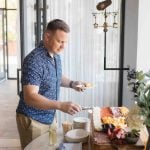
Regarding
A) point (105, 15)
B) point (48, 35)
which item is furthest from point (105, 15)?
point (48, 35)

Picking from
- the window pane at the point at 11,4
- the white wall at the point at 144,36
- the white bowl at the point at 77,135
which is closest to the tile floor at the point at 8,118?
the white bowl at the point at 77,135

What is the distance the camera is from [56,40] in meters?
1.68

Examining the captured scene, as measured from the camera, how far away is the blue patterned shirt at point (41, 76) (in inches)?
64.0

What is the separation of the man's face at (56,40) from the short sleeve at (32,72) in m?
0.12

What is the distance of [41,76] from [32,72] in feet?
0.23

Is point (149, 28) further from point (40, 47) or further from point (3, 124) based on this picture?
point (3, 124)

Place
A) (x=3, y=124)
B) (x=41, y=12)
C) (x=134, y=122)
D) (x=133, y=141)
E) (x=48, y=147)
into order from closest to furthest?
(x=134, y=122) < (x=133, y=141) < (x=48, y=147) < (x=41, y=12) < (x=3, y=124)

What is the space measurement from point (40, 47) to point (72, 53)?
4.64 feet

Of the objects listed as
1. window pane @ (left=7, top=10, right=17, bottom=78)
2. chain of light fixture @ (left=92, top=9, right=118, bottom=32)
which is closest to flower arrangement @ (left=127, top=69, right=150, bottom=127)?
chain of light fixture @ (left=92, top=9, right=118, bottom=32)

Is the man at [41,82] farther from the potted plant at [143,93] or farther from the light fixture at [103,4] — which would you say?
the light fixture at [103,4]

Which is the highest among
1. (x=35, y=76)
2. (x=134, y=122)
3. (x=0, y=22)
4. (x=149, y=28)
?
(x=0, y=22)

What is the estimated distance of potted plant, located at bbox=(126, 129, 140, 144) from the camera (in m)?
1.40

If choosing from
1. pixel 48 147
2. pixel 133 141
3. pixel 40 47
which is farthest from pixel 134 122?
pixel 40 47

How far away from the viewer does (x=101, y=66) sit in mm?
3168
